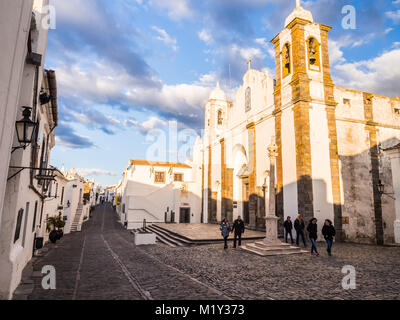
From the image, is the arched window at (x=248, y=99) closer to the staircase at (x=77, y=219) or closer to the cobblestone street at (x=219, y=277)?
the cobblestone street at (x=219, y=277)

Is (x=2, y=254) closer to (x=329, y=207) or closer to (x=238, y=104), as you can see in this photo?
(x=329, y=207)

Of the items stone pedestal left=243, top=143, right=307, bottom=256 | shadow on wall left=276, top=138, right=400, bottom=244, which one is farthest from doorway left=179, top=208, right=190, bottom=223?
stone pedestal left=243, top=143, right=307, bottom=256

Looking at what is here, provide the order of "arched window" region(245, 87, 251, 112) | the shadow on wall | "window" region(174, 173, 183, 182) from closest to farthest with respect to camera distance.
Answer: the shadow on wall → "arched window" region(245, 87, 251, 112) → "window" region(174, 173, 183, 182)

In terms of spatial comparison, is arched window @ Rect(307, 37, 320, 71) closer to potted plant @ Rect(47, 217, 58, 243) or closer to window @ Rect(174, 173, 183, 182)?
potted plant @ Rect(47, 217, 58, 243)

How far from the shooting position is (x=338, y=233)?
1368 centimetres

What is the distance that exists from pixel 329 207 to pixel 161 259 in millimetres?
9810

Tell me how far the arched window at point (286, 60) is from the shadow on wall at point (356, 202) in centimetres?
657

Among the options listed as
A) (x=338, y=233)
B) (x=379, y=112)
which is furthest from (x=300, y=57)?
(x=338, y=233)

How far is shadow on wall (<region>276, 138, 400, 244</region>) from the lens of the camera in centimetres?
1343

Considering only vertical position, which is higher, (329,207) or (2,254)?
(329,207)

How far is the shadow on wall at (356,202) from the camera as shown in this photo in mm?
13430

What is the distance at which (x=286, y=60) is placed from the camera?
16.2m

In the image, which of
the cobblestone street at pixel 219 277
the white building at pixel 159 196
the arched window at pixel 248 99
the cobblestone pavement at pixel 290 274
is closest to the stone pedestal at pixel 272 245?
the cobblestone pavement at pixel 290 274

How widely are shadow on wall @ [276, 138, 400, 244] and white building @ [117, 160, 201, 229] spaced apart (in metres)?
16.2
